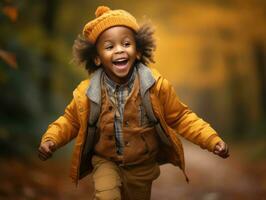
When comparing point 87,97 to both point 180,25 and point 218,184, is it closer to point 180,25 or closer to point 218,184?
point 218,184

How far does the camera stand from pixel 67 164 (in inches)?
395

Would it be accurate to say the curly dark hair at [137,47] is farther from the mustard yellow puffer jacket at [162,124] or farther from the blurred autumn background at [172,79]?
the blurred autumn background at [172,79]

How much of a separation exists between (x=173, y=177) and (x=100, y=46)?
19.9 ft

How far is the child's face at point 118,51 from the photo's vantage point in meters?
4.50

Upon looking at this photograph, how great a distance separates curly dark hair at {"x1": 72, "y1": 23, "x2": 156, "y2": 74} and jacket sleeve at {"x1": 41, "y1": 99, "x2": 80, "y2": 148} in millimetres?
413

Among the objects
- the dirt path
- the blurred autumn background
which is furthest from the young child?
the dirt path

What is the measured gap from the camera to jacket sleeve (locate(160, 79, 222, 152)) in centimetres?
454

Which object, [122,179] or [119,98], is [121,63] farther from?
[122,179]

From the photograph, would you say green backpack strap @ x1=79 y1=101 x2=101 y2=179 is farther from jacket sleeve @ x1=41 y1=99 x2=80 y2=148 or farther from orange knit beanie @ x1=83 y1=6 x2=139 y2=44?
orange knit beanie @ x1=83 y1=6 x2=139 y2=44

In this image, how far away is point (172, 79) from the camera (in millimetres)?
21266

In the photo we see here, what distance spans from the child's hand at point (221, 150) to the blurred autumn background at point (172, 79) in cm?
→ 151

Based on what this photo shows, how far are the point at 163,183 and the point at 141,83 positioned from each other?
201 inches

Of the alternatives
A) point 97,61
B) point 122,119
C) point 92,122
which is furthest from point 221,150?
point 97,61

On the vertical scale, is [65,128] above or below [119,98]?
below
